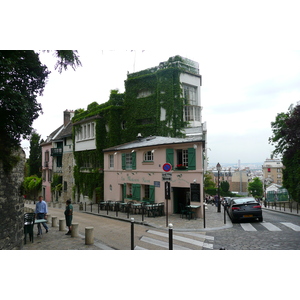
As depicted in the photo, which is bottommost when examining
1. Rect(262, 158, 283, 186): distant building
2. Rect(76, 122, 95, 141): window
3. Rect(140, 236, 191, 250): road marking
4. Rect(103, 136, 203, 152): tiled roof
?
Rect(140, 236, 191, 250): road marking

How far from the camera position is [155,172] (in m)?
4.81

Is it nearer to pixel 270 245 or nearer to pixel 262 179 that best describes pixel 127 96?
pixel 262 179

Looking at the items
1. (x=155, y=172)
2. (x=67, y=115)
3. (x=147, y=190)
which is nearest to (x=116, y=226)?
(x=147, y=190)

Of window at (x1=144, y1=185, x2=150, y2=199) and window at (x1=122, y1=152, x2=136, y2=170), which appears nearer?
window at (x1=144, y1=185, x2=150, y2=199)

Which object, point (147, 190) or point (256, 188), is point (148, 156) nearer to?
point (147, 190)

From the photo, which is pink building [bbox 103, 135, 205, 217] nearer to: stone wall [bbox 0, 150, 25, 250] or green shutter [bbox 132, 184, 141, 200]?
green shutter [bbox 132, 184, 141, 200]

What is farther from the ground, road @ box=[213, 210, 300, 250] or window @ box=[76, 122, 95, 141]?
window @ box=[76, 122, 95, 141]

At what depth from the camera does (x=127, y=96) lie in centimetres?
819

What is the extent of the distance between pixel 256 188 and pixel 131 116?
17.7 feet

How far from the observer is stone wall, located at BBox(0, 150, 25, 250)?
3.89 m

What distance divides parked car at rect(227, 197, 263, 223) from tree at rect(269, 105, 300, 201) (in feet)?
2.12

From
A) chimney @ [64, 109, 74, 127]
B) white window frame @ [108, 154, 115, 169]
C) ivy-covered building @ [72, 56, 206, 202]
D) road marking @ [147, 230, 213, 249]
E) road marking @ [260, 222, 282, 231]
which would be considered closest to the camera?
road marking @ [147, 230, 213, 249]

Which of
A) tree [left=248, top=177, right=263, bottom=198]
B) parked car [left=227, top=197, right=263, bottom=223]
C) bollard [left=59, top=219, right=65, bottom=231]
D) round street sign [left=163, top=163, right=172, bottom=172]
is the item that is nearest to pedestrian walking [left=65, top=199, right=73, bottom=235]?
bollard [left=59, top=219, right=65, bottom=231]

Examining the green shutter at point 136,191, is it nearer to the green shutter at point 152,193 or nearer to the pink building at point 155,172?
the pink building at point 155,172
